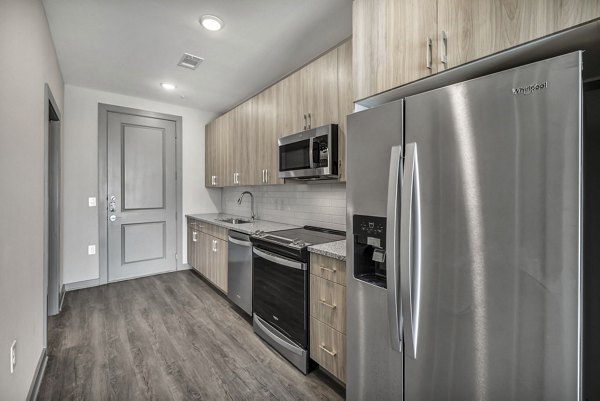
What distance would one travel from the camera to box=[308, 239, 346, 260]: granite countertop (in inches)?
64.5

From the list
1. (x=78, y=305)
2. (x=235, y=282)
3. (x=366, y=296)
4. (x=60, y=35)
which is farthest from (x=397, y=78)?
(x=78, y=305)

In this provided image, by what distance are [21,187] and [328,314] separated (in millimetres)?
1932

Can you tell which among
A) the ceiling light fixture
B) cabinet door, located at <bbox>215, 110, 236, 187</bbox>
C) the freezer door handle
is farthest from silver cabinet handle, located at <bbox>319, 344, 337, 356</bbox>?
the ceiling light fixture

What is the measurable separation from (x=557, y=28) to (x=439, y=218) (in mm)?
733

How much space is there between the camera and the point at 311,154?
214 cm

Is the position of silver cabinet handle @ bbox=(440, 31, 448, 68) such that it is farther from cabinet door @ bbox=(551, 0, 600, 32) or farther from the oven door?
the oven door

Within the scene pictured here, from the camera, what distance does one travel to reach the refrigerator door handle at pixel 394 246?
46.3 inches

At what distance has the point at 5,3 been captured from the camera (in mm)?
1222

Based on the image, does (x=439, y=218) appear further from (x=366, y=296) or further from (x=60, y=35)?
(x=60, y=35)

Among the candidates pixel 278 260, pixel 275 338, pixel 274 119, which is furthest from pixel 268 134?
pixel 275 338

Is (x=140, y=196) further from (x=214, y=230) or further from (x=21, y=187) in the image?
(x=21, y=187)

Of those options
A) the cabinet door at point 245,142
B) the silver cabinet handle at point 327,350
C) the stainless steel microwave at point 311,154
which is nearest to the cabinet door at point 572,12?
the stainless steel microwave at point 311,154

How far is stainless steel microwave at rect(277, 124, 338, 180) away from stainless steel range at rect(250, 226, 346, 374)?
538mm

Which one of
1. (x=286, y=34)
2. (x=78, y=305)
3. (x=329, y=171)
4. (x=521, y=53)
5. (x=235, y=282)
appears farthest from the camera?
(x=78, y=305)
